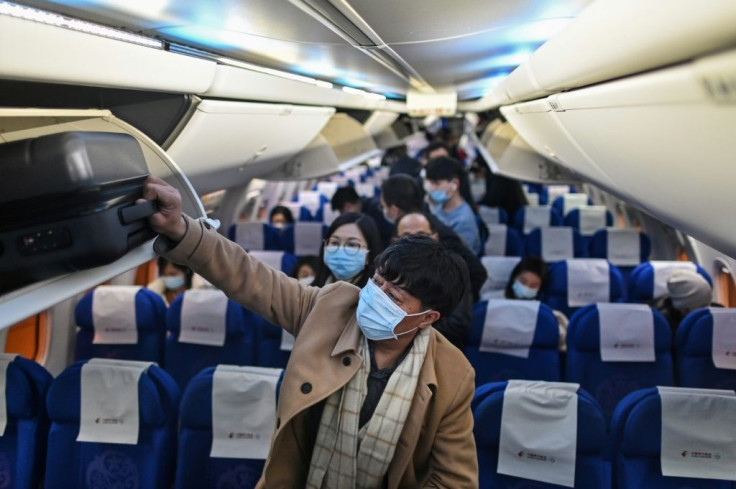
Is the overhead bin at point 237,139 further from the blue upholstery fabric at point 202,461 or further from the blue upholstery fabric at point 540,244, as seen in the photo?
the blue upholstery fabric at point 540,244

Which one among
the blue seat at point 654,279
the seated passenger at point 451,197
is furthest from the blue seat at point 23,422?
the blue seat at point 654,279

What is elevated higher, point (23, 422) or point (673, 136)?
point (673, 136)

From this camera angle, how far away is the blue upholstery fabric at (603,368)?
3.66m

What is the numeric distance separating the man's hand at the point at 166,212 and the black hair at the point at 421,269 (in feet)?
1.76

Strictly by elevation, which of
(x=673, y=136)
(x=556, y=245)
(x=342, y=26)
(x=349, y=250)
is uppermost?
(x=342, y=26)

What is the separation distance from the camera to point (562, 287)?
4.82 meters

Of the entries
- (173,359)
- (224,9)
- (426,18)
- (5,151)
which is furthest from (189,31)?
(173,359)

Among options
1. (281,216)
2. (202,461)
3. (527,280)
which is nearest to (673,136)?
(202,461)

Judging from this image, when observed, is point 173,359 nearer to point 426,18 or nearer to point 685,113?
point 426,18

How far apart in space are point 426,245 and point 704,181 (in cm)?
67

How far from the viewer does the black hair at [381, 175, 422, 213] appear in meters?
4.15

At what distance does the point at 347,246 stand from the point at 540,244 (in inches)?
143

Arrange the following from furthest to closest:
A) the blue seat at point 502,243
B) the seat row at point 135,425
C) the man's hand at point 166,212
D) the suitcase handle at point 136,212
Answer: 1. the blue seat at point 502,243
2. the seat row at point 135,425
3. the man's hand at point 166,212
4. the suitcase handle at point 136,212

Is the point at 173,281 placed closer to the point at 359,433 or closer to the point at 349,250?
the point at 349,250
